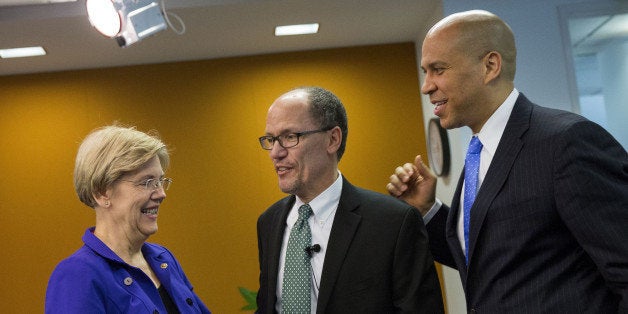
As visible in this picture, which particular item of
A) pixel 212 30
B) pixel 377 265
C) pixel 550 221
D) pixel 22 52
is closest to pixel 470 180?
pixel 550 221

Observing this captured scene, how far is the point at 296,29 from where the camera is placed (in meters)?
5.18

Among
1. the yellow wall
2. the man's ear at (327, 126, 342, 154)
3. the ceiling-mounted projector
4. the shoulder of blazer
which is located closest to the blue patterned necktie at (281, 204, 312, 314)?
the shoulder of blazer

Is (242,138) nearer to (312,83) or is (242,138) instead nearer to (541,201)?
(312,83)

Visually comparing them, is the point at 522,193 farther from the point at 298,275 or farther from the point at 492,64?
Result: the point at 298,275

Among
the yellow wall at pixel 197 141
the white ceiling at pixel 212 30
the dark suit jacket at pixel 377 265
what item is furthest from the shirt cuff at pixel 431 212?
the yellow wall at pixel 197 141

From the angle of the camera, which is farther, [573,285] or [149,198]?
[149,198]

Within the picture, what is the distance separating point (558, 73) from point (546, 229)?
340cm

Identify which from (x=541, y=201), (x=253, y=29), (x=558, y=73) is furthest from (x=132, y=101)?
(x=541, y=201)

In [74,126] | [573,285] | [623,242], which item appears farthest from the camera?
[74,126]

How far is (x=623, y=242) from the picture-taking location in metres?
1.54

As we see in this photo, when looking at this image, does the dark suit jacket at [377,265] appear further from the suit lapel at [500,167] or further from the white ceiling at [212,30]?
the white ceiling at [212,30]

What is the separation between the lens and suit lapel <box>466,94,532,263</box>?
1.76 metres

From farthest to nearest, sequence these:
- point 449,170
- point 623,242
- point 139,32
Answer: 1. point 449,170
2. point 139,32
3. point 623,242

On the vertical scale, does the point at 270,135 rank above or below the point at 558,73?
below
